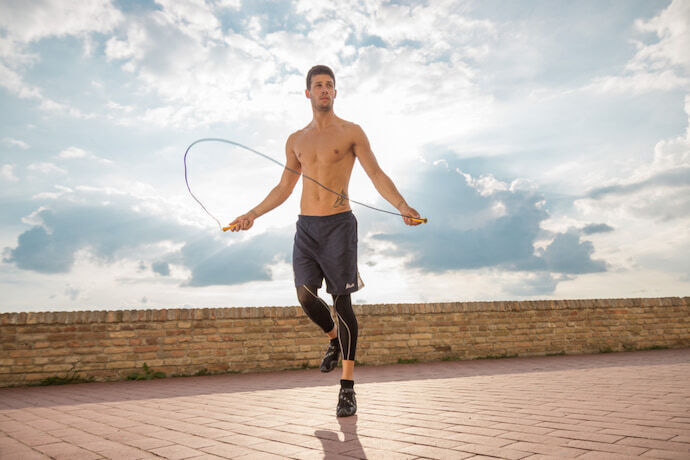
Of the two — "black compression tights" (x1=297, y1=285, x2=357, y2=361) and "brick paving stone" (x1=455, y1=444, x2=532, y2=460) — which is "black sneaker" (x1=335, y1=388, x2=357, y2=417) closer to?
"black compression tights" (x1=297, y1=285, x2=357, y2=361)

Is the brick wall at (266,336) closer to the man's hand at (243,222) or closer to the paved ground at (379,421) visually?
the paved ground at (379,421)

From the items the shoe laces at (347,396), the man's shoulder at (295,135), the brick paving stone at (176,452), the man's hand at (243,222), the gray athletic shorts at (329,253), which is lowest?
the brick paving stone at (176,452)

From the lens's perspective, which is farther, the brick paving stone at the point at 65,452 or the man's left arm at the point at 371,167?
the man's left arm at the point at 371,167

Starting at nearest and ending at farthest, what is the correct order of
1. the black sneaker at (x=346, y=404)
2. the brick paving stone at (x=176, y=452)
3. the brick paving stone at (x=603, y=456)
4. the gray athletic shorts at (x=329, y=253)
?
the brick paving stone at (x=603, y=456) → the brick paving stone at (x=176, y=452) → the black sneaker at (x=346, y=404) → the gray athletic shorts at (x=329, y=253)

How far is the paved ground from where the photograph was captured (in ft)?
7.52

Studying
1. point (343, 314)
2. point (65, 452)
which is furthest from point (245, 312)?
point (65, 452)

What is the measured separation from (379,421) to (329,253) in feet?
3.75

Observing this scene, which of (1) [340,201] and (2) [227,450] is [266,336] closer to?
(1) [340,201]

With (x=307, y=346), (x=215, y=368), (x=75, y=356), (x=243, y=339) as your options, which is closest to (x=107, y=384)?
(x=75, y=356)

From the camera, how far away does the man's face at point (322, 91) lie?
12.0 ft

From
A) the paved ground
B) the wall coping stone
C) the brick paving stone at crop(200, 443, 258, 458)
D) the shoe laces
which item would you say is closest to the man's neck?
the shoe laces

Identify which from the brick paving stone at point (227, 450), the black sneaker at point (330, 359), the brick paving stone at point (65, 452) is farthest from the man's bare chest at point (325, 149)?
the brick paving stone at point (65, 452)

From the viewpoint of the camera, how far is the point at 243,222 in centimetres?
365

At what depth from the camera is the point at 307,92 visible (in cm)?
376
